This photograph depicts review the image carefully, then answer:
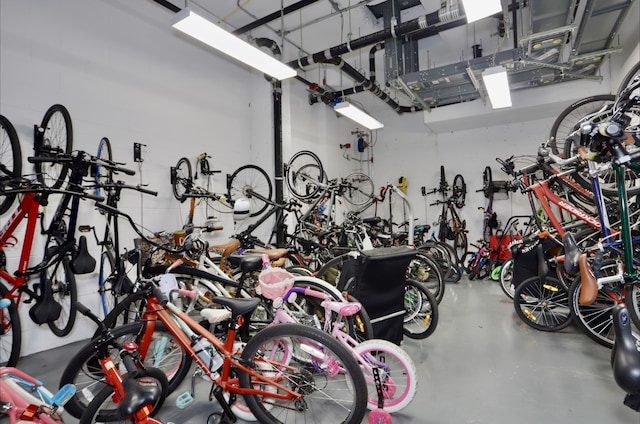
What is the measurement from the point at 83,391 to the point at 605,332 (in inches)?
154

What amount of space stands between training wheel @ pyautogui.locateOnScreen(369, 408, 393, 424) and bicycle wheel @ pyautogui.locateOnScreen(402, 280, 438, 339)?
3.93ft

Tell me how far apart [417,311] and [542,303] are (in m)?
1.28

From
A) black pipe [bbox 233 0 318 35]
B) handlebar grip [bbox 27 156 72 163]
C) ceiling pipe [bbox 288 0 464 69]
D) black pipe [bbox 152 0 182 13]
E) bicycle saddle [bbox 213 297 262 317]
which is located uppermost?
black pipe [bbox 233 0 318 35]

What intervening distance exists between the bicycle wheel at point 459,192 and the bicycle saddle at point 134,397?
645cm

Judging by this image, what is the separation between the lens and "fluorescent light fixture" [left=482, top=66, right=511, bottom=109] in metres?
3.68

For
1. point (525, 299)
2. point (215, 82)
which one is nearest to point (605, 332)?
point (525, 299)

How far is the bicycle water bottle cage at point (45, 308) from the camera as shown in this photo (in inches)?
90.6

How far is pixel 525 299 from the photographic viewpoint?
3.17 metres

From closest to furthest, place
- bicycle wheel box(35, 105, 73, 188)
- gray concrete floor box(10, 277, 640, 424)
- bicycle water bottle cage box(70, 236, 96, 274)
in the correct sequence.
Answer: gray concrete floor box(10, 277, 640, 424) → bicycle water bottle cage box(70, 236, 96, 274) → bicycle wheel box(35, 105, 73, 188)

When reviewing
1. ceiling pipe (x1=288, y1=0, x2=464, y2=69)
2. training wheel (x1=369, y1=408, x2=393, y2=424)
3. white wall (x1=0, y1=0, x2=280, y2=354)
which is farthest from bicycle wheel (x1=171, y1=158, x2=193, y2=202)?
training wheel (x1=369, y1=408, x2=393, y2=424)

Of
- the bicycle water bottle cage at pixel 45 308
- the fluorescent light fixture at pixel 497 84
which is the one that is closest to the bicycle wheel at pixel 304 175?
the fluorescent light fixture at pixel 497 84

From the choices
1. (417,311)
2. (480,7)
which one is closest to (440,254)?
(417,311)

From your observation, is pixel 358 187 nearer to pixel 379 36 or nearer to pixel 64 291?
pixel 379 36

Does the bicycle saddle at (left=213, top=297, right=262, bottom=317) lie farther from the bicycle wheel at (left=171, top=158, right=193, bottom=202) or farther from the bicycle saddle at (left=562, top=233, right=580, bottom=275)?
the bicycle wheel at (left=171, top=158, right=193, bottom=202)
